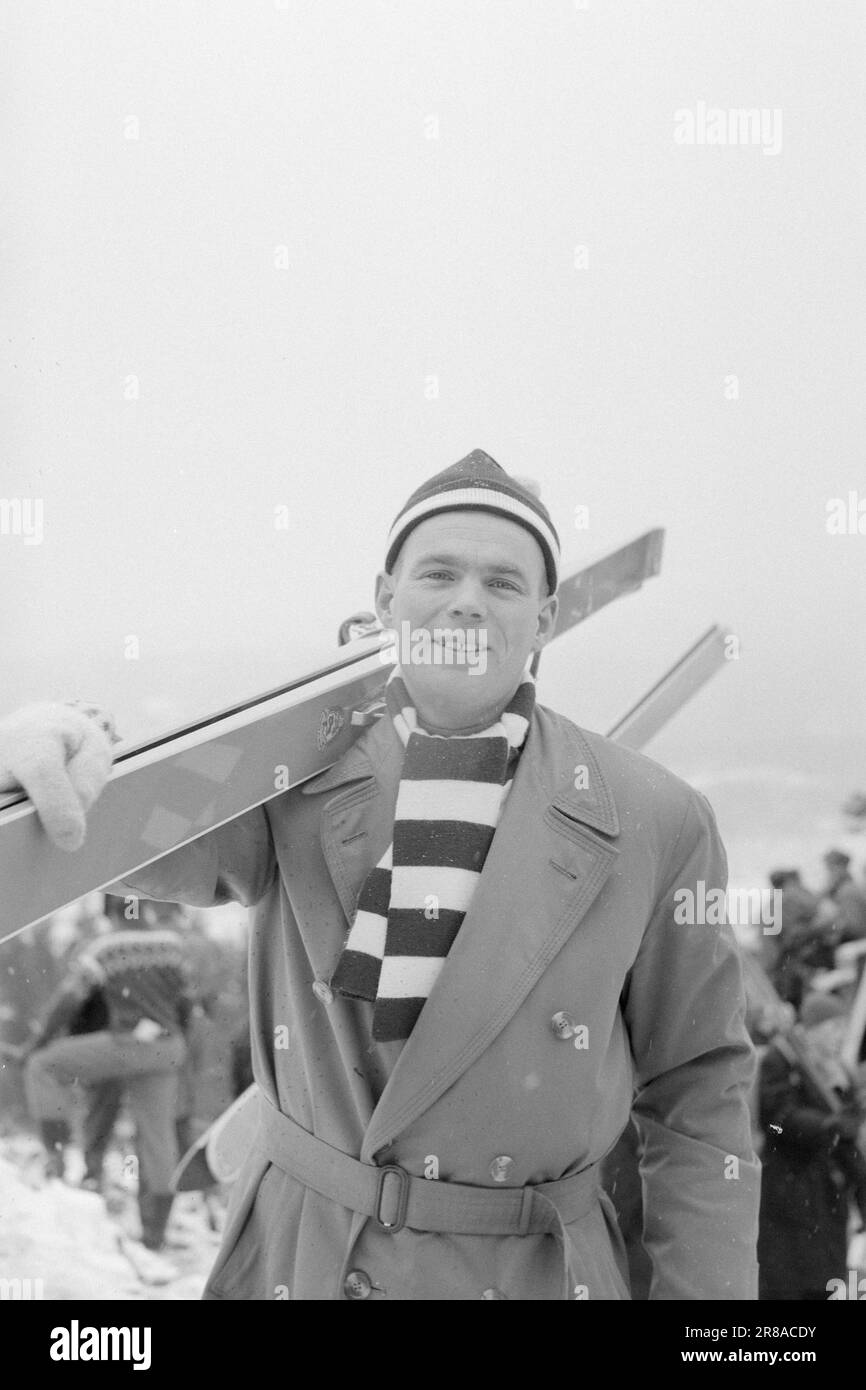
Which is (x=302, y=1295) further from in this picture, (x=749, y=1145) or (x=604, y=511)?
(x=604, y=511)

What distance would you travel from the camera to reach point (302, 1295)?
1026 mm

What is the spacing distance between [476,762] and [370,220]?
105 cm

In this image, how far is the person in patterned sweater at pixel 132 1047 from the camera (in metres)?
1.91

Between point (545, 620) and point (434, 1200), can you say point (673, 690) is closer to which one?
point (545, 620)

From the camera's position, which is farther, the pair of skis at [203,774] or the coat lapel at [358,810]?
the coat lapel at [358,810]

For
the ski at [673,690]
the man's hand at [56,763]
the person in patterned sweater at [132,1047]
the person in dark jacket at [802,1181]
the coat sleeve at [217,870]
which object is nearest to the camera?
the man's hand at [56,763]

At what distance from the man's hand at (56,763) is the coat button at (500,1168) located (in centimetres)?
44

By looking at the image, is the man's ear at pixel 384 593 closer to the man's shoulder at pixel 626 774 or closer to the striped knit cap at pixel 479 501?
the striped knit cap at pixel 479 501

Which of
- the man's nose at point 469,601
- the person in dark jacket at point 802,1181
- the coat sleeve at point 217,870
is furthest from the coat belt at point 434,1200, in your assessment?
the person in dark jacket at point 802,1181

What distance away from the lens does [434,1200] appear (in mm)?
990

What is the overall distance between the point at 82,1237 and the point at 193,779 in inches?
47.3
